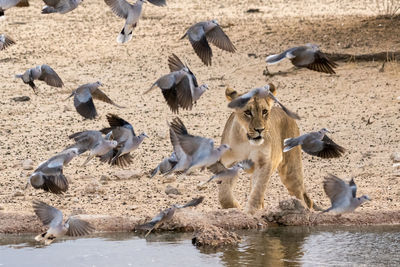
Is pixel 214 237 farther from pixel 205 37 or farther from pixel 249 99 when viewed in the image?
pixel 205 37

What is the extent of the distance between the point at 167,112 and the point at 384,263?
5.97 metres

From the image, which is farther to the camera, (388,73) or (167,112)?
(388,73)

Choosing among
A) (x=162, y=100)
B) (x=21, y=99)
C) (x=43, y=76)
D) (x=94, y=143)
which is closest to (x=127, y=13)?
(x=43, y=76)

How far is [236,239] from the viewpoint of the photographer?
27.6 ft

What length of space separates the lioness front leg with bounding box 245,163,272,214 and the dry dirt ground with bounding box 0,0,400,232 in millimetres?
122

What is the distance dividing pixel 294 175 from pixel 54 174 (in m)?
2.74

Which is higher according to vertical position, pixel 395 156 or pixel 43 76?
pixel 43 76

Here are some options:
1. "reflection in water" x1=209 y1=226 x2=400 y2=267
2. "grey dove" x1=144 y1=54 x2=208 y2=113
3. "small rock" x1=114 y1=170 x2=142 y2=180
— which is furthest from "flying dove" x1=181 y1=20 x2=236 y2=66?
"small rock" x1=114 y1=170 x2=142 y2=180

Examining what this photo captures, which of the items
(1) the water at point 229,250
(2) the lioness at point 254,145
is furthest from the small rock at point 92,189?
(1) the water at point 229,250

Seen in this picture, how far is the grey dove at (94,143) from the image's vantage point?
26.1 ft

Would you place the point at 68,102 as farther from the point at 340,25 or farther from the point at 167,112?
the point at 340,25

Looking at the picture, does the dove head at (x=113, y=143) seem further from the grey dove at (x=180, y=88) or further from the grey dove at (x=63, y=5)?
the grey dove at (x=63, y=5)

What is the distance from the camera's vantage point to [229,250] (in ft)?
27.0

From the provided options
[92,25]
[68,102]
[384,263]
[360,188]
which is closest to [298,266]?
[384,263]
